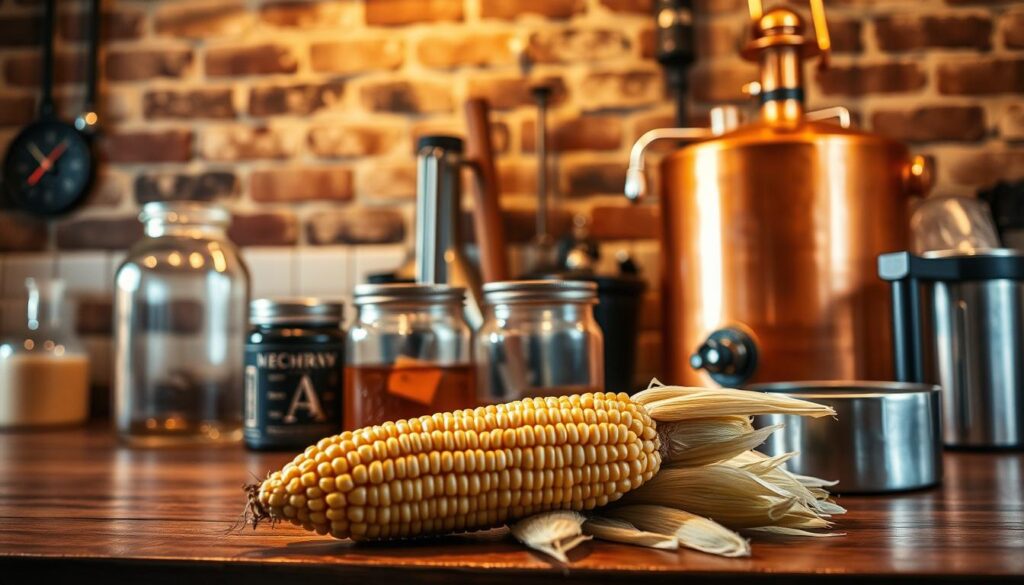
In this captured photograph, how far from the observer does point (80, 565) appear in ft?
1.77

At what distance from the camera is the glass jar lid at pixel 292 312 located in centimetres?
109

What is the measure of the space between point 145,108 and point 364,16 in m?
0.46

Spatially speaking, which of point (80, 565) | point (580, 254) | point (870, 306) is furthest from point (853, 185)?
point (80, 565)

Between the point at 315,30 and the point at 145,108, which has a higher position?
the point at 315,30

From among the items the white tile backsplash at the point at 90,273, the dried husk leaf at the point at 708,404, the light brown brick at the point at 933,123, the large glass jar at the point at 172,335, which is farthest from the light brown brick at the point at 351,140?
the dried husk leaf at the point at 708,404

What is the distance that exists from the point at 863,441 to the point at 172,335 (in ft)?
3.59

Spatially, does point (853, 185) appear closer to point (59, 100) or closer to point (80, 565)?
point (80, 565)

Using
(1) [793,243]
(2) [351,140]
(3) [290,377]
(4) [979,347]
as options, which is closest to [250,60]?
(2) [351,140]

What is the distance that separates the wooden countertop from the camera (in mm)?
495

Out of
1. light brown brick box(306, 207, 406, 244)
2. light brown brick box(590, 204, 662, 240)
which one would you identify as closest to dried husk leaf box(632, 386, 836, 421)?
light brown brick box(590, 204, 662, 240)

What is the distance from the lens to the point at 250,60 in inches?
65.5

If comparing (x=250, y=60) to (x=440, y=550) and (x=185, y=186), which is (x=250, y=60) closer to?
(x=185, y=186)

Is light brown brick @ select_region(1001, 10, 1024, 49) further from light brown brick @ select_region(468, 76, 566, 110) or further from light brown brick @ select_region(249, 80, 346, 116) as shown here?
light brown brick @ select_region(249, 80, 346, 116)

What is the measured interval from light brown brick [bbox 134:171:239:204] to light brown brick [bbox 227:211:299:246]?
0.20 feet
